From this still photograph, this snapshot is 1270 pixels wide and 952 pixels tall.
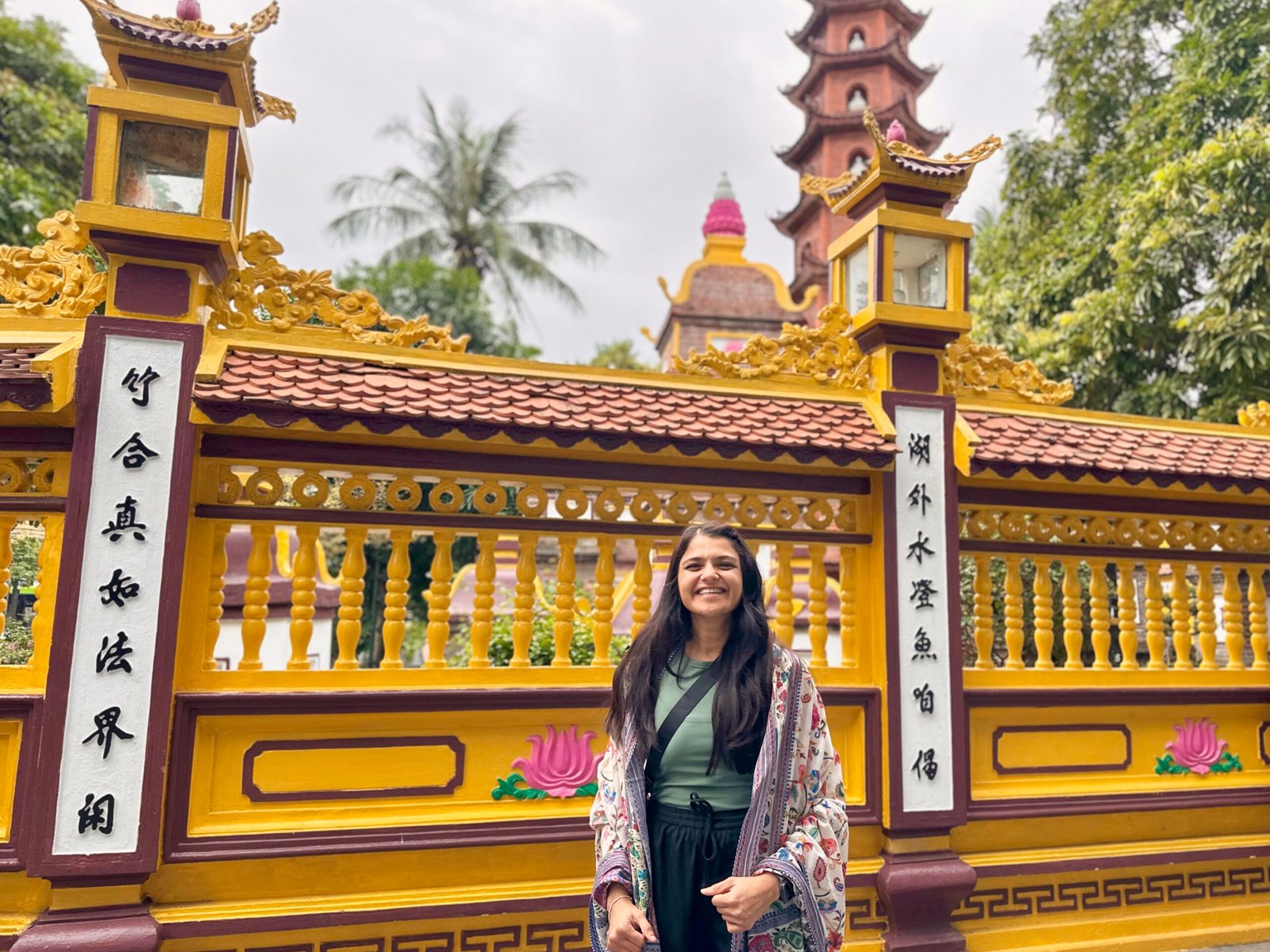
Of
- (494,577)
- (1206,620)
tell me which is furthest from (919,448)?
(494,577)

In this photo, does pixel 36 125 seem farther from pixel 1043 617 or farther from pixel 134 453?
pixel 1043 617

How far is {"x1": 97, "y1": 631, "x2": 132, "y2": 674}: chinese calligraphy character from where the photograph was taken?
2.91 metres

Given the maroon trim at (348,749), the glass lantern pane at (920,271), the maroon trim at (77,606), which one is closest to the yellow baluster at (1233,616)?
the glass lantern pane at (920,271)

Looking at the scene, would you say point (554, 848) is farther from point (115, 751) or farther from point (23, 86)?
point (23, 86)

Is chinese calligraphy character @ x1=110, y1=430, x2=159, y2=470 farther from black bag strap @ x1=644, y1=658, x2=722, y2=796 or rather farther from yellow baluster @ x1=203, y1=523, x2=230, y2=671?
black bag strap @ x1=644, y1=658, x2=722, y2=796

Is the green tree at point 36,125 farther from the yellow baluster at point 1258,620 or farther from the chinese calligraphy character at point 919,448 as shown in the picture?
the yellow baluster at point 1258,620

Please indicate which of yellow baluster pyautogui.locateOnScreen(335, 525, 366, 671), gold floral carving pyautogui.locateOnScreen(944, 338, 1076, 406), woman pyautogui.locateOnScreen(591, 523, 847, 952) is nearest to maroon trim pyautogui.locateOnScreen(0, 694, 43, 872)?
yellow baluster pyautogui.locateOnScreen(335, 525, 366, 671)

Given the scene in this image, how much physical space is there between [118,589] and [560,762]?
5.71 ft

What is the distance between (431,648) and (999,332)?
30.9ft

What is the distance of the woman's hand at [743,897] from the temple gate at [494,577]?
5.43 ft

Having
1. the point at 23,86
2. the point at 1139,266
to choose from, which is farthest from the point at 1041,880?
the point at 23,86

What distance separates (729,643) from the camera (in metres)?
2.07

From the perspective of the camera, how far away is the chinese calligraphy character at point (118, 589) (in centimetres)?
294

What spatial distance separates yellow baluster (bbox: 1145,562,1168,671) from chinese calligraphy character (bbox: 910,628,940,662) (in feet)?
4.08
